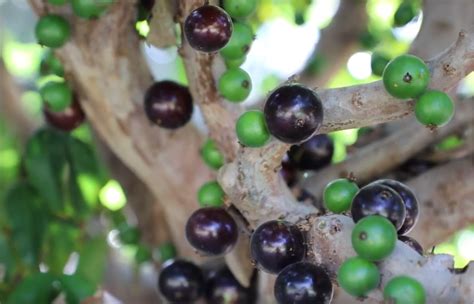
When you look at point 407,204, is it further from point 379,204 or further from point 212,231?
point 212,231

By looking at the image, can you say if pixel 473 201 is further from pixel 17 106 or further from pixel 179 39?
pixel 17 106

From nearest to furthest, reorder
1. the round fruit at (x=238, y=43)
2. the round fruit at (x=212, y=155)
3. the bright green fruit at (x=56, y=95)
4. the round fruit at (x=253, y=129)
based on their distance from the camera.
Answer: the round fruit at (x=253, y=129)
the round fruit at (x=238, y=43)
the round fruit at (x=212, y=155)
the bright green fruit at (x=56, y=95)

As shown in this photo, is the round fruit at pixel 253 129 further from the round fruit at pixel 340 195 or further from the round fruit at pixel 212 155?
the round fruit at pixel 212 155

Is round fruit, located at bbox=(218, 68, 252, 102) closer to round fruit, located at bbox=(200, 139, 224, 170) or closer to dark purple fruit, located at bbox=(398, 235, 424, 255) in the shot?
round fruit, located at bbox=(200, 139, 224, 170)

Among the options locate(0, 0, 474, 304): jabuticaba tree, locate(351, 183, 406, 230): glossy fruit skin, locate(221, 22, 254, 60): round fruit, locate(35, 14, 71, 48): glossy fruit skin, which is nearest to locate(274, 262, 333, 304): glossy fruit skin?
locate(0, 0, 474, 304): jabuticaba tree

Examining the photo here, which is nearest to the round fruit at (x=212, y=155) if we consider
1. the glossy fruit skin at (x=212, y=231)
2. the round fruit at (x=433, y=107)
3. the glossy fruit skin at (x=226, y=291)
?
the glossy fruit skin at (x=212, y=231)
